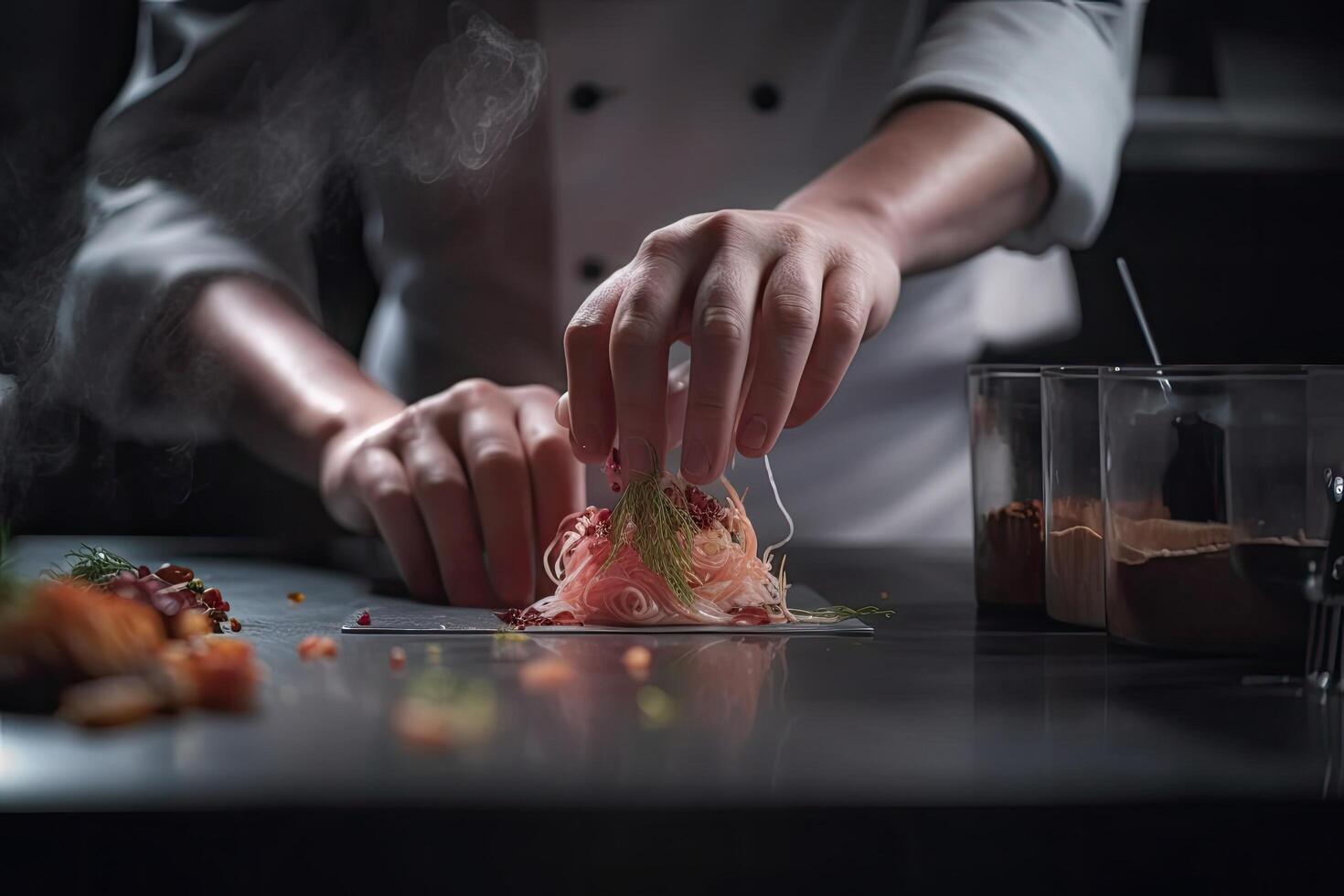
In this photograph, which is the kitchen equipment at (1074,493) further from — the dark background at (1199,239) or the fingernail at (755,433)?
the dark background at (1199,239)

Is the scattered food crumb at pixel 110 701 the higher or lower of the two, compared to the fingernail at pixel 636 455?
lower

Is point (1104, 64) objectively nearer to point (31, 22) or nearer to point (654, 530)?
point (654, 530)

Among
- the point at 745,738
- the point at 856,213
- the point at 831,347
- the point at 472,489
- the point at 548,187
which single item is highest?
the point at 548,187

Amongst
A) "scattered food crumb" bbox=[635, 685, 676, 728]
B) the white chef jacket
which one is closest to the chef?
the white chef jacket

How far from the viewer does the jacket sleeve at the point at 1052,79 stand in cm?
156

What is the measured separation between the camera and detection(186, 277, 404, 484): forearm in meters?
1.39

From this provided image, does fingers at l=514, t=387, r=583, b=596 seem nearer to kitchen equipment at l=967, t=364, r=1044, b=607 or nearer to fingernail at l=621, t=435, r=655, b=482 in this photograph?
fingernail at l=621, t=435, r=655, b=482

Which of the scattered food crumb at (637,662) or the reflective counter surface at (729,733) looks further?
the scattered food crumb at (637,662)

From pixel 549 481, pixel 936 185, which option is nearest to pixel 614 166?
pixel 936 185

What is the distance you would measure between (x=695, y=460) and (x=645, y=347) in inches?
3.6

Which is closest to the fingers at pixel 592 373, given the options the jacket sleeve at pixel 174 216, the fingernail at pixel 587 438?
the fingernail at pixel 587 438

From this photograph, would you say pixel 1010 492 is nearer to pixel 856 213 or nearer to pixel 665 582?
pixel 665 582

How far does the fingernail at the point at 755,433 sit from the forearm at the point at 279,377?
52cm

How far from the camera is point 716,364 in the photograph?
938 mm
